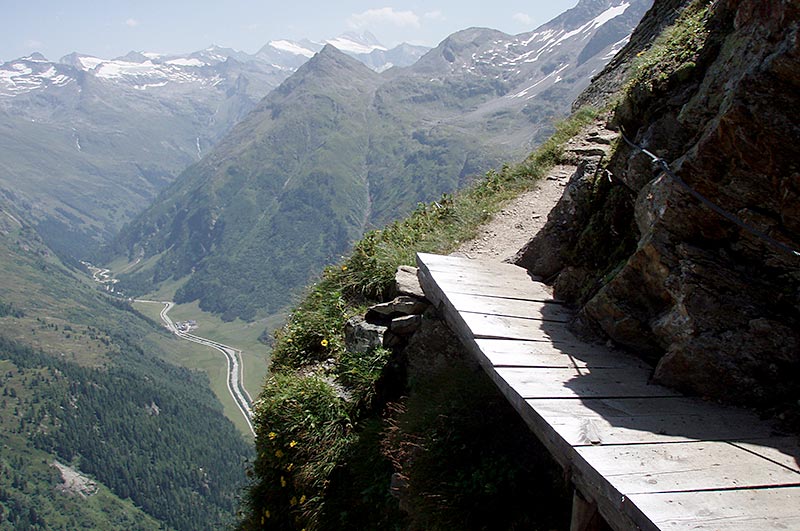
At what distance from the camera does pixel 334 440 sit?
7.01 metres

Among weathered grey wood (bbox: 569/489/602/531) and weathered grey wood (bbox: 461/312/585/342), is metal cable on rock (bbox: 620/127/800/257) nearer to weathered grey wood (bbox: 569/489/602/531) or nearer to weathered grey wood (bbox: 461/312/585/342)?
weathered grey wood (bbox: 461/312/585/342)

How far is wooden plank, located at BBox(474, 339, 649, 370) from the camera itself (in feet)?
15.7

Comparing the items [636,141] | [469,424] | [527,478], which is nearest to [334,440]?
[469,424]

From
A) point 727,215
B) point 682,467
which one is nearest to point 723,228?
point 727,215

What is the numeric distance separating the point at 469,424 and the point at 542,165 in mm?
8098

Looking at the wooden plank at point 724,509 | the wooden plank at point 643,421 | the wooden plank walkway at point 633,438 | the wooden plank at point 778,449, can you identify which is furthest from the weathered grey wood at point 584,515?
the wooden plank at point 778,449

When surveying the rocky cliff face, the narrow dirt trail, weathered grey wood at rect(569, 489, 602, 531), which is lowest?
weathered grey wood at rect(569, 489, 602, 531)

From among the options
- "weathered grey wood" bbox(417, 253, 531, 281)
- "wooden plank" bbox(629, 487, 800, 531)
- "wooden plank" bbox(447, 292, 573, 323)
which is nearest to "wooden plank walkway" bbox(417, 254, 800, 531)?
"wooden plank" bbox(629, 487, 800, 531)

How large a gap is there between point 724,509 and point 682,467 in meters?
0.37

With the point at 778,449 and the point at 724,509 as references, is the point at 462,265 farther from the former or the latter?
the point at 724,509

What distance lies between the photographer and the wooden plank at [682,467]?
126 inches

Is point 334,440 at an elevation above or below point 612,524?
below

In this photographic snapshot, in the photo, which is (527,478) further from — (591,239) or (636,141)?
(636,141)

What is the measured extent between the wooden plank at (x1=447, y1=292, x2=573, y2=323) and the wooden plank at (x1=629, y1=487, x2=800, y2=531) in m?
2.74
